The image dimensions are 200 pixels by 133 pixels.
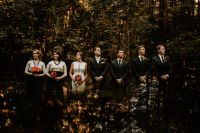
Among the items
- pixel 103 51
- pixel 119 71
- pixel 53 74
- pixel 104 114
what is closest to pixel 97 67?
pixel 119 71

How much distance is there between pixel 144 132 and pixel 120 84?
189 inches

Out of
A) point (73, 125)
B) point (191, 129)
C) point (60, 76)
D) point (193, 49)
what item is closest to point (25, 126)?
point (73, 125)

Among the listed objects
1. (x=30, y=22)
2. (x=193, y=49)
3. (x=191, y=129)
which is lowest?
(x=191, y=129)

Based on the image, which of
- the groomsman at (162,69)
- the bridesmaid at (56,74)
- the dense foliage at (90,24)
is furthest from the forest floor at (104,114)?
the dense foliage at (90,24)

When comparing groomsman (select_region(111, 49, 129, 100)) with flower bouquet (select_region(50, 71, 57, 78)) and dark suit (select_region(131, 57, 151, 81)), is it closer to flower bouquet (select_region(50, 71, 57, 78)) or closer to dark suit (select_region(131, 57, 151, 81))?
dark suit (select_region(131, 57, 151, 81))

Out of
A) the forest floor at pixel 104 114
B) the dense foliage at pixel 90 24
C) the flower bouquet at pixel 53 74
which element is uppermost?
the dense foliage at pixel 90 24

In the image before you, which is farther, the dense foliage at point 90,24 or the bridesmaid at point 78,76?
the dense foliage at point 90,24

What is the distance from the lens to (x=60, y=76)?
502 inches

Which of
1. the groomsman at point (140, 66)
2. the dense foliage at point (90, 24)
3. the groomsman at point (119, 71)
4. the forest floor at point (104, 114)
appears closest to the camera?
the forest floor at point (104, 114)

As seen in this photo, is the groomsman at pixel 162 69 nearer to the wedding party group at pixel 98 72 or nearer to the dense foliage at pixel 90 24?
the wedding party group at pixel 98 72

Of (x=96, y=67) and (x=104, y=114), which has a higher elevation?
(x=96, y=67)

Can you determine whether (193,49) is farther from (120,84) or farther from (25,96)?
(25,96)

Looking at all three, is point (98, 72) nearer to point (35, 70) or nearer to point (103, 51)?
point (35, 70)

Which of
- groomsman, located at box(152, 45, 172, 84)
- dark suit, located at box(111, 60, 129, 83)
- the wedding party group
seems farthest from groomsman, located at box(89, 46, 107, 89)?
groomsman, located at box(152, 45, 172, 84)
